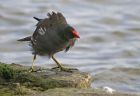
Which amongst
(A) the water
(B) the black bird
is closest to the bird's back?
(B) the black bird

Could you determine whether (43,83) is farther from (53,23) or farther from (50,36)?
(53,23)

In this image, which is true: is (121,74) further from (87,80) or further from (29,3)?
(29,3)

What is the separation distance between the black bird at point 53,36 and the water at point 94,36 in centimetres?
285

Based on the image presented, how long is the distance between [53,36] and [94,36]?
7.62m

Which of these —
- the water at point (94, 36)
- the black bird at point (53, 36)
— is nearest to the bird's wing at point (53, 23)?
the black bird at point (53, 36)

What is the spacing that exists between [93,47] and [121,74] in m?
2.41

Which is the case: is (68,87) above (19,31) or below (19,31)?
below

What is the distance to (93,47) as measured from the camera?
14938 mm

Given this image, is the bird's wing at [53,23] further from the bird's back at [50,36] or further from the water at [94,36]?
the water at [94,36]

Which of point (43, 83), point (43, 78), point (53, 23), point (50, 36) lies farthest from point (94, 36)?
point (43, 83)

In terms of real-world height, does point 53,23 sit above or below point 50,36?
above

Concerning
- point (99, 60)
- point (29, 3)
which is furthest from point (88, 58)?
point (29, 3)

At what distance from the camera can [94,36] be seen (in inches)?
620

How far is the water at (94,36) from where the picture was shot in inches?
504
